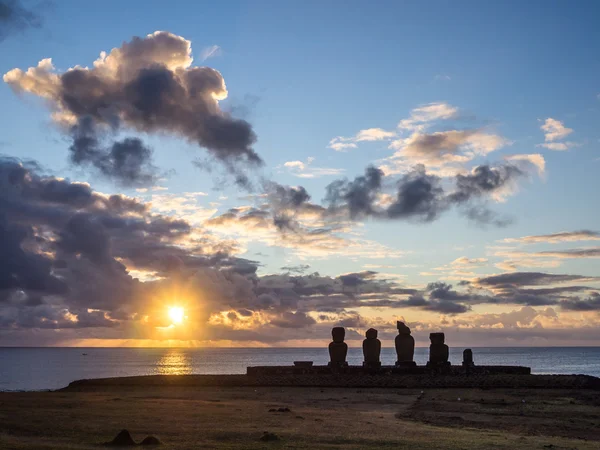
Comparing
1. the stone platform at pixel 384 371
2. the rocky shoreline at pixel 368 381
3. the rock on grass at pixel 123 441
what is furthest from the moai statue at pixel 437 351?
the rock on grass at pixel 123 441

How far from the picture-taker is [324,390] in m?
45.2

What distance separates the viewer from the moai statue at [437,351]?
56.8 metres

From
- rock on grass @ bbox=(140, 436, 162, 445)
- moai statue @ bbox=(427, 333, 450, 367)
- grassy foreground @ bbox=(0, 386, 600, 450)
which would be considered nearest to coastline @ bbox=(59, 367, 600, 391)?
grassy foreground @ bbox=(0, 386, 600, 450)

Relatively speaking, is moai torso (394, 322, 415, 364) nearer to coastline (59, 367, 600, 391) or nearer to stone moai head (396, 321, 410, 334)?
stone moai head (396, 321, 410, 334)

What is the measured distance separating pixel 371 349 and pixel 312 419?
103ft

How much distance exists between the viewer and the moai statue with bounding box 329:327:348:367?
57.8m

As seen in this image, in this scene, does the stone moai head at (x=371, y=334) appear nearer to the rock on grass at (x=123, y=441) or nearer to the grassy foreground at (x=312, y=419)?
the grassy foreground at (x=312, y=419)

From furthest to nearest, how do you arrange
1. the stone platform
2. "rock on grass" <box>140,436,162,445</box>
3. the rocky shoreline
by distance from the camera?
the stone platform, the rocky shoreline, "rock on grass" <box>140,436,162,445</box>

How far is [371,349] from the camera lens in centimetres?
5734

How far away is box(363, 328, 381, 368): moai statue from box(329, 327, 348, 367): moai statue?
1.80 meters

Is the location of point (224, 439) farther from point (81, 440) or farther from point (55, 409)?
point (55, 409)

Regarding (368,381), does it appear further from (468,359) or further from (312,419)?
(312,419)

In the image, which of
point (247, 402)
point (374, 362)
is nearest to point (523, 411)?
point (247, 402)

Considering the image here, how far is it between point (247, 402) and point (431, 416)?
1035 cm
